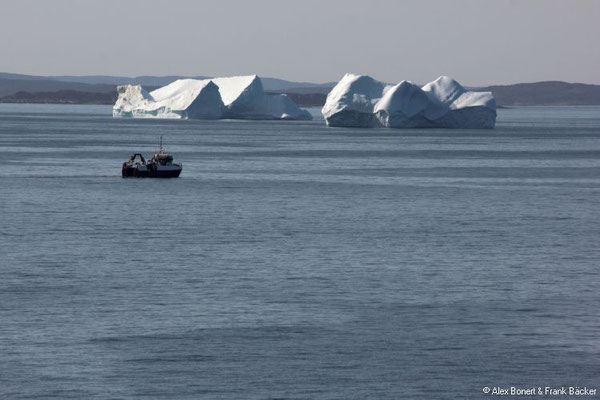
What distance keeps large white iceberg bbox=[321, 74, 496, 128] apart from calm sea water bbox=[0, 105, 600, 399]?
5189 cm

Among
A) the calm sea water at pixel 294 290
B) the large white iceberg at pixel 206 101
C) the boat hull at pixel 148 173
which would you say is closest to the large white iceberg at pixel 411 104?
the large white iceberg at pixel 206 101

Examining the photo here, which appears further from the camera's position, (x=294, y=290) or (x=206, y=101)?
(x=206, y=101)

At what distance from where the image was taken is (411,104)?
119m

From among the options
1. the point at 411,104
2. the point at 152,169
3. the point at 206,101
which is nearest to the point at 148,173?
the point at 152,169

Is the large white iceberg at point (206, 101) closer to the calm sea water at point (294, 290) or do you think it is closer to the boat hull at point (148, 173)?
the boat hull at point (148, 173)

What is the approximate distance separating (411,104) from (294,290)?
295 feet

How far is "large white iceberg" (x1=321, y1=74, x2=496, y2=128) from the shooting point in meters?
118

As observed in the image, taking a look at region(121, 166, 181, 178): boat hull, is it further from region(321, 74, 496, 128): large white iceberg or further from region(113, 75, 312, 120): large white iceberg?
region(113, 75, 312, 120): large white iceberg

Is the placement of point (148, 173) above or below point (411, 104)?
below

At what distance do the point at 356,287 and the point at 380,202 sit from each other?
25.9 meters

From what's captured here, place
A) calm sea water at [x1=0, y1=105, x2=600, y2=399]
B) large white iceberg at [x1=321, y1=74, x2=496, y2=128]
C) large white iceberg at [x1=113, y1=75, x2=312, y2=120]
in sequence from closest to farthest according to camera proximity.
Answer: calm sea water at [x1=0, y1=105, x2=600, y2=399] < large white iceberg at [x1=321, y1=74, x2=496, y2=128] < large white iceberg at [x1=113, y1=75, x2=312, y2=120]

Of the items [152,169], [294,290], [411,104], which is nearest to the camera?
[294,290]

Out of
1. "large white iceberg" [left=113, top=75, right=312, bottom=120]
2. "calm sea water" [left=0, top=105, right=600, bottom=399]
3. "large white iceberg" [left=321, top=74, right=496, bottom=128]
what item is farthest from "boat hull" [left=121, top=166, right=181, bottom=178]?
"large white iceberg" [left=113, top=75, right=312, bottom=120]

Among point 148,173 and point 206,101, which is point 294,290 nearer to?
point 148,173
